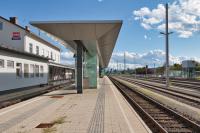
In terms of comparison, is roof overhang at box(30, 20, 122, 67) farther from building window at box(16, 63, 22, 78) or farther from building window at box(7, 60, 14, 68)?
building window at box(16, 63, 22, 78)

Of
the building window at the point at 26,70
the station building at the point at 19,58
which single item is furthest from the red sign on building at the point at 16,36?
the building window at the point at 26,70

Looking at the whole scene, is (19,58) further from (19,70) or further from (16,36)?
(16,36)

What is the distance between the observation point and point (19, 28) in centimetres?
3084

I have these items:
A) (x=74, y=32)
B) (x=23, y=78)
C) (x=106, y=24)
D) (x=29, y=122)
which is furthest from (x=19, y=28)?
(x=29, y=122)

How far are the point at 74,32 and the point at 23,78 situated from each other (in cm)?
815

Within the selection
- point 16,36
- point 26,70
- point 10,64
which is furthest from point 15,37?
point 10,64

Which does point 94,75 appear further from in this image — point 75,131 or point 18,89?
point 75,131

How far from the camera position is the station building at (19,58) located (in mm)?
21667

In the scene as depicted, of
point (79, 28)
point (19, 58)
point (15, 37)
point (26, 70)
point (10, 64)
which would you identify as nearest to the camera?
point (79, 28)

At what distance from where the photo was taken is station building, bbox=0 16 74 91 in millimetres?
21667

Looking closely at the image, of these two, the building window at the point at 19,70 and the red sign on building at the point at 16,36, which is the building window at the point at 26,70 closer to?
the building window at the point at 19,70

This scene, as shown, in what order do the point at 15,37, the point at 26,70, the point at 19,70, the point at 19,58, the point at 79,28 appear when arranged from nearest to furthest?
the point at 79,28, the point at 19,58, the point at 19,70, the point at 26,70, the point at 15,37

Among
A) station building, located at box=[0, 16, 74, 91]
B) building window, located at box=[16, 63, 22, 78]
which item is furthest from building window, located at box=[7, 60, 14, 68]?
building window, located at box=[16, 63, 22, 78]

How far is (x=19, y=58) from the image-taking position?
977 inches
